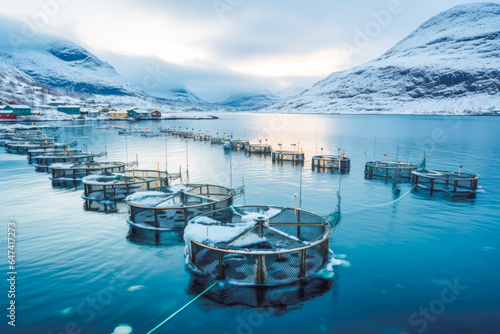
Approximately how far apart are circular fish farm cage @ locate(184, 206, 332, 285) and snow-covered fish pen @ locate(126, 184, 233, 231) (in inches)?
150

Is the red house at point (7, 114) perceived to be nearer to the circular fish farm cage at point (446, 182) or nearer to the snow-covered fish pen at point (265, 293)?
the snow-covered fish pen at point (265, 293)

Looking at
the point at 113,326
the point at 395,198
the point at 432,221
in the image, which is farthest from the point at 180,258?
the point at 395,198

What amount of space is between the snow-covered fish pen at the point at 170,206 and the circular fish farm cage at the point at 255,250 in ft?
12.5

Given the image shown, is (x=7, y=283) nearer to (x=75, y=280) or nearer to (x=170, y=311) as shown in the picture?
Result: (x=75, y=280)

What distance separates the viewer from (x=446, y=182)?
40500 millimetres

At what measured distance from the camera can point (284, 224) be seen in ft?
72.9

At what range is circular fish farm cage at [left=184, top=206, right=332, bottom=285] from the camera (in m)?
16.9

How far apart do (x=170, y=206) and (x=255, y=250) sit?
39.2 feet

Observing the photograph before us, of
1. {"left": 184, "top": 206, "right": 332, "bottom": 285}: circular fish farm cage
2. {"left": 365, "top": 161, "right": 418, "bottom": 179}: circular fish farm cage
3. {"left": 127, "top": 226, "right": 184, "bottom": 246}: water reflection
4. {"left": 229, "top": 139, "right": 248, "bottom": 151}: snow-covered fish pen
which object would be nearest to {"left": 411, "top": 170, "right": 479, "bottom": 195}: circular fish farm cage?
{"left": 365, "top": 161, "right": 418, "bottom": 179}: circular fish farm cage

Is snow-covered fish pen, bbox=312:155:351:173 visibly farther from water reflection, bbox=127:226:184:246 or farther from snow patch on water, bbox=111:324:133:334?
snow patch on water, bbox=111:324:133:334

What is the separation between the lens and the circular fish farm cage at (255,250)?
55.6ft

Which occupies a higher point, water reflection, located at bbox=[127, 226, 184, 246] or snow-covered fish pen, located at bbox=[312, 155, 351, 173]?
snow-covered fish pen, located at bbox=[312, 155, 351, 173]

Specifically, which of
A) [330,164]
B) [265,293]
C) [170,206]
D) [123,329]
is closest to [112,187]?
[170,206]

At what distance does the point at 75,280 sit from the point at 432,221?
99.6 ft
